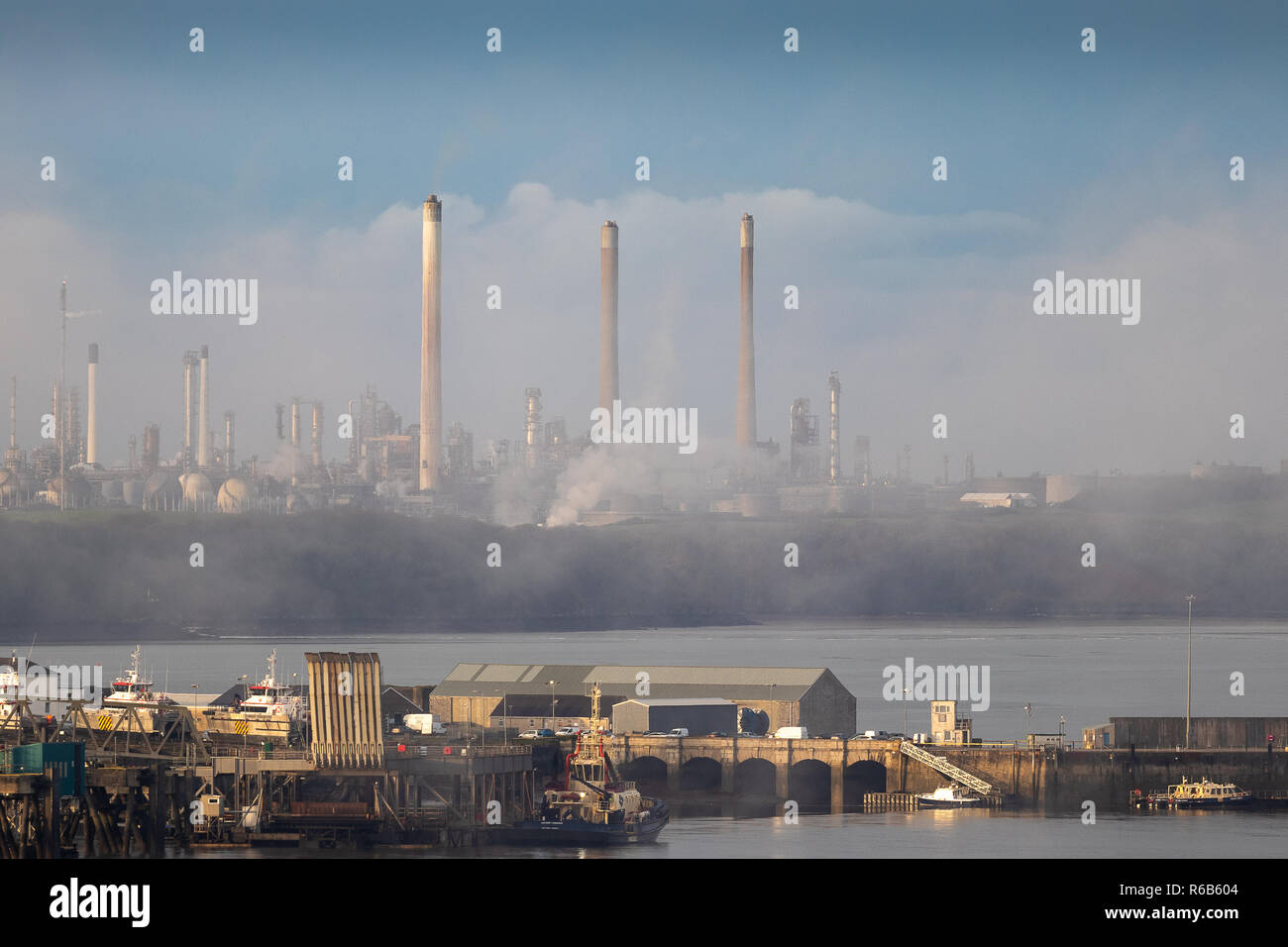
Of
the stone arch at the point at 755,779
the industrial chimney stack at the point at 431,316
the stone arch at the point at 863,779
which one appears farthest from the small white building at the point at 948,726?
the industrial chimney stack at the point at 431,316

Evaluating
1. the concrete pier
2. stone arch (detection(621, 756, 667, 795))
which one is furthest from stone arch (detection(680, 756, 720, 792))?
stone arch (detection(621, 756, 667, 795))

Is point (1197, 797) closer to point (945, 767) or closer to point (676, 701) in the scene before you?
point (945, 767)

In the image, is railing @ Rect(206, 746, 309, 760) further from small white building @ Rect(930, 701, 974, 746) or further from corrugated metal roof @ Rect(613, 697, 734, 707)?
small white building @ Rect(930, 701, 974, 746)

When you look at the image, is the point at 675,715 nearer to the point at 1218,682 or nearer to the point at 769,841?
the point at 769,841

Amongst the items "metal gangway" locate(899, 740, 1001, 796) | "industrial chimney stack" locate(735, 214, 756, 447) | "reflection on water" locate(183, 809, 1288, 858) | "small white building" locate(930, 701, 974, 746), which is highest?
"industrial chimney stack" locate(735, 214, 756, 447)

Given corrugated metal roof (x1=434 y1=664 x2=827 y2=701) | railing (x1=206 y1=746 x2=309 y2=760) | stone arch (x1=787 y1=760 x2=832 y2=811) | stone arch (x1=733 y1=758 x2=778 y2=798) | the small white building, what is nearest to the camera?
railing (x1=206 y1=746 x2=309 y2=760)
